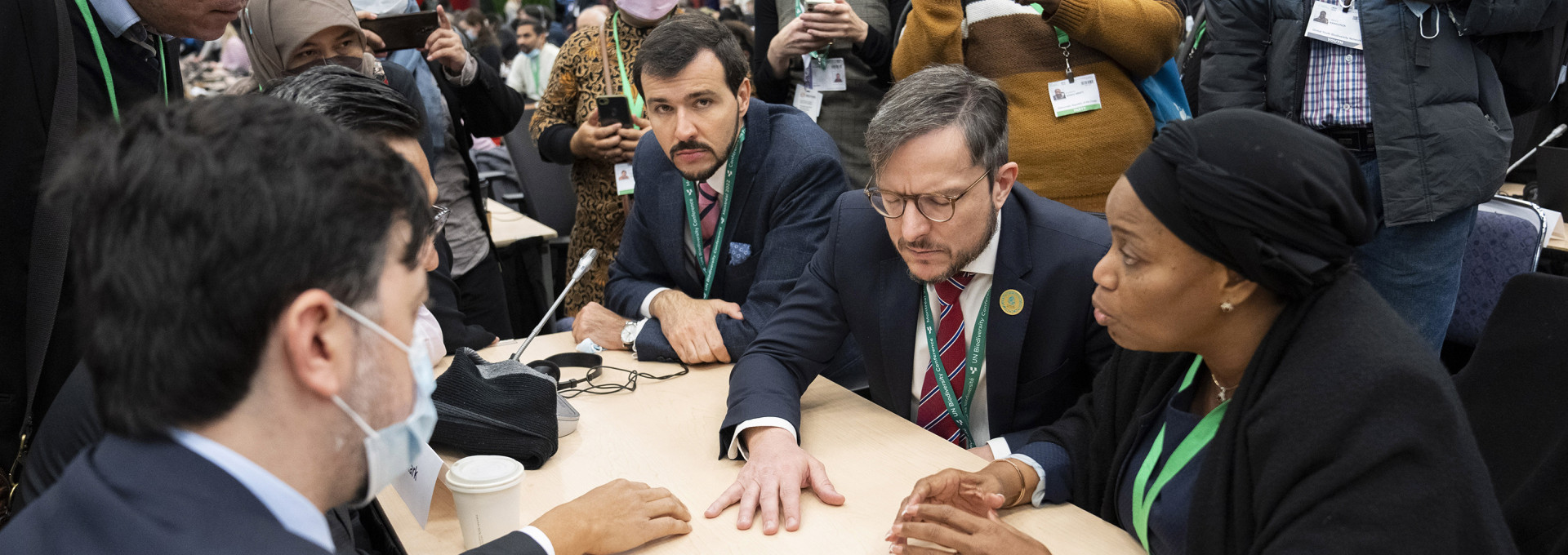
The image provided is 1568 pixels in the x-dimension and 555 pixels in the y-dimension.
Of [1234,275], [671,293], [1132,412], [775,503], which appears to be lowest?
[671,293]

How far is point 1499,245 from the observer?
2779 millimetres

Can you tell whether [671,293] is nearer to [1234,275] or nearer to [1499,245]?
[1234,275]

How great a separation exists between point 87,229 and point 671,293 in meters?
1.72

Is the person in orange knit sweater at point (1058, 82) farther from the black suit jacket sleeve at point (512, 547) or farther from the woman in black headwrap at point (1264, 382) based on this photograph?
the black suit jacket sleeve at point (512, 547)

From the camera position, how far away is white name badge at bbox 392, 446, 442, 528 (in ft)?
4.73

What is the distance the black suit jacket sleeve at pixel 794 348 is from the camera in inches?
71.6

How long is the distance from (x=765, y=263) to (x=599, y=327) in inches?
17.4

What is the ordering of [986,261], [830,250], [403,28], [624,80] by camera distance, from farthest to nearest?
1. [624,80]
2. [403,28]
3. [830,250]
4. [986,261]

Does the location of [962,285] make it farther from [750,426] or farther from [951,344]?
[750,426]

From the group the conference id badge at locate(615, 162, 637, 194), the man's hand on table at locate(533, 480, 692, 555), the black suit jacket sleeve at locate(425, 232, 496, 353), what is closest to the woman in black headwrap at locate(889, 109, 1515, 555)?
the man's hand on table at locate(533, 480, 692, 555)

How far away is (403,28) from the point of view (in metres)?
2.99

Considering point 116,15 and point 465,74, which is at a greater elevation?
point 116,15

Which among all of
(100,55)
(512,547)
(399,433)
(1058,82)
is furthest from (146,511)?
(1058,82)

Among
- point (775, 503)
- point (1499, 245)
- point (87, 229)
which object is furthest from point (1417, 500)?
A: point (1499, 245)
